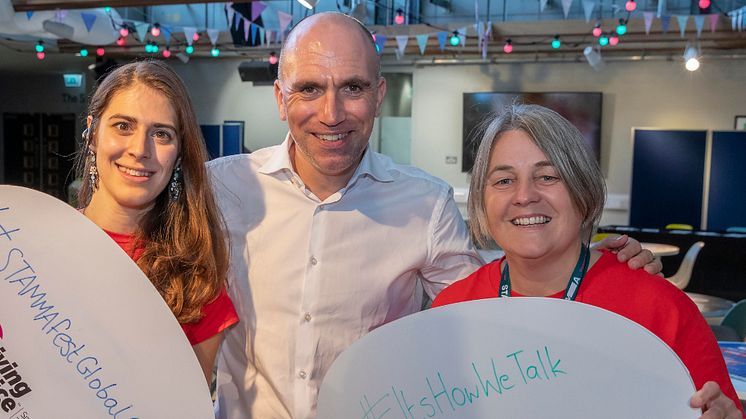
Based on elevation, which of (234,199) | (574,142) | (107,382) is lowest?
(107,382)

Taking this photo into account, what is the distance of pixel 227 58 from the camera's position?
1261 cm

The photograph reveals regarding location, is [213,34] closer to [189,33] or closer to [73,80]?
[189,33]

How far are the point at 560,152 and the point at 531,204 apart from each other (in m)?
0.11

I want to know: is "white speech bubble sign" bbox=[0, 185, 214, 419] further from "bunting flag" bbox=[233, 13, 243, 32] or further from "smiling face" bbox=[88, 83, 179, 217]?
"bunting flag" bbox=[233, 13, 243, 32]

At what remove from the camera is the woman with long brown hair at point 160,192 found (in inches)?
59.4

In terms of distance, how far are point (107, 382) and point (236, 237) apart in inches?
23.5

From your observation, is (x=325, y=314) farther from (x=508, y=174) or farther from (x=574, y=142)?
(x=574, y=142)

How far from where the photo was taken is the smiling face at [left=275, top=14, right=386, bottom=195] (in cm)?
171

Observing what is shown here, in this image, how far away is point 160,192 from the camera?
5.22 ft

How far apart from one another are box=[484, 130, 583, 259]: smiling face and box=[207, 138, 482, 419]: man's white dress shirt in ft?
1.47


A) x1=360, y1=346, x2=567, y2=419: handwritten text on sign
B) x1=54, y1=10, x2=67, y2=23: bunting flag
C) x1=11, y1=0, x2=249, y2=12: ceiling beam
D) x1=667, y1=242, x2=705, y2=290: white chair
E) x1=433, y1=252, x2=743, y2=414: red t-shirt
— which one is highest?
x1=54, y1=10, x2=67, y2=23: bunting flag

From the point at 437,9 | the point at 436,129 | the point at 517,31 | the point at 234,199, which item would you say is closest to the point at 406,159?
the point at 436,129

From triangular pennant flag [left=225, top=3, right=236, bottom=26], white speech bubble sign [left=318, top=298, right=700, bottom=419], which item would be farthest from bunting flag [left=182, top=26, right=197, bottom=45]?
white speech bubble sign [left=318, top=298, right=700, bottom=419]

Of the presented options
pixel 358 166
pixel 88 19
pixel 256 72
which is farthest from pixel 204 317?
pixel 256 72
